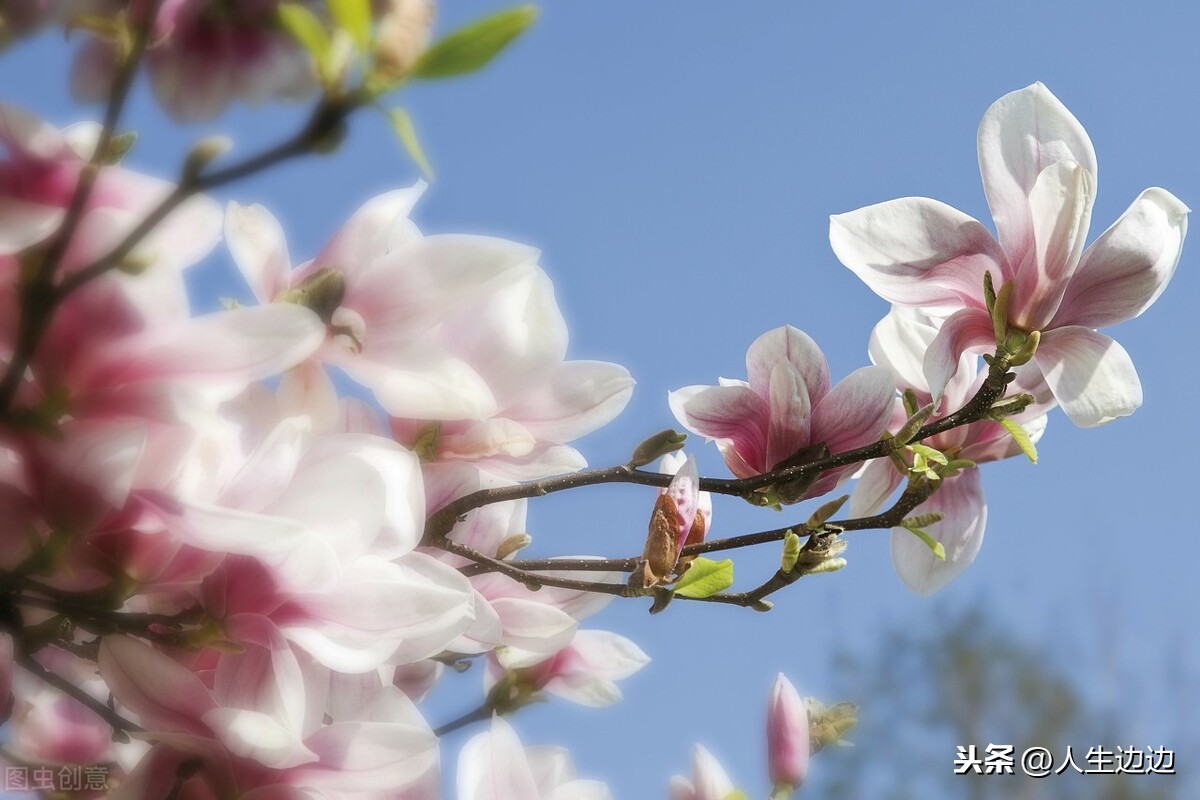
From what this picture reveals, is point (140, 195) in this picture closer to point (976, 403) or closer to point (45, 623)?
point (45, 623)

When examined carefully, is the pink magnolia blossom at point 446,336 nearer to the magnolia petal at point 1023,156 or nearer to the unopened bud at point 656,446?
the unopened bud at point 656,446

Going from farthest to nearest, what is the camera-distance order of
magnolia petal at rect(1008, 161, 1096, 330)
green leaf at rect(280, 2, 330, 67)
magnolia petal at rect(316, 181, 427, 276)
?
magnolia petal at rect(1008, 161, 1096, 330) < magnolia petal at rect(316, 181, 427, 276) < green leaf at rect(280, 2, 330, 67)

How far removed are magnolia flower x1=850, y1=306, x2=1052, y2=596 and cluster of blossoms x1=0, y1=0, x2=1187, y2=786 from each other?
4 centimetres

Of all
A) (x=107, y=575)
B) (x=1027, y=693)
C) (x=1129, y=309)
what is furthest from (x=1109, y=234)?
(x=1027, y=693)

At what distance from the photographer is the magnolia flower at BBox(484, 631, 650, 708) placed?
0.66 m

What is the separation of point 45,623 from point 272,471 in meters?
0.13

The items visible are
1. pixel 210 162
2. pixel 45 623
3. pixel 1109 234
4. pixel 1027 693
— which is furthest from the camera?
pixel 1027 693

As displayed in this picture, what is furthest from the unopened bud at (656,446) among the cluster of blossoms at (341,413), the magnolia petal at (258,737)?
the magnolia petal at (258,737)

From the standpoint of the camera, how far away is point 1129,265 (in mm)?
496

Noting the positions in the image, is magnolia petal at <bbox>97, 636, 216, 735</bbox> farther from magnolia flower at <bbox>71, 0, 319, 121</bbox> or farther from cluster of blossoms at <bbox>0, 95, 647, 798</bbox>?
magnolia flower at <bbox>71, 0, 319, 121</bbox>

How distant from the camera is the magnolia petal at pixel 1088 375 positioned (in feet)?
1.62

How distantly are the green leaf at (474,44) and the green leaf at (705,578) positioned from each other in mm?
282

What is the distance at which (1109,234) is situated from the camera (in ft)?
1.62

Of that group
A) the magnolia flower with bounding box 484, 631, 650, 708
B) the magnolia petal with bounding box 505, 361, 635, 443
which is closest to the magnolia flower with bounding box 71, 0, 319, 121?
the magnolia petal with bounding box 505, 361, 635, 443
